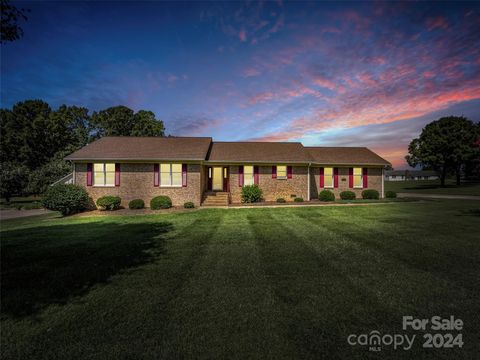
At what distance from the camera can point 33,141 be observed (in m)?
34.0

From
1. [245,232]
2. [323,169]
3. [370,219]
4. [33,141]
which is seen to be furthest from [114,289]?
[33,141]

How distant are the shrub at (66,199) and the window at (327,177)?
64.5 ft

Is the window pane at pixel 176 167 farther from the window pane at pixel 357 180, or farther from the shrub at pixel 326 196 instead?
the window pane at pixel 357 180


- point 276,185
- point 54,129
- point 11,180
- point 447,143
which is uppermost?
point 54,129

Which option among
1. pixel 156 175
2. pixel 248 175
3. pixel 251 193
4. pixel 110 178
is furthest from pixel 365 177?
pixel 110 178

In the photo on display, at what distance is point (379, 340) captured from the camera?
308cm

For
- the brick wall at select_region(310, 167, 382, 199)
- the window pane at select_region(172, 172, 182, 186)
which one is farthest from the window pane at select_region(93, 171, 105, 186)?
the brick wall at select_region(310, 167, 382, 199)

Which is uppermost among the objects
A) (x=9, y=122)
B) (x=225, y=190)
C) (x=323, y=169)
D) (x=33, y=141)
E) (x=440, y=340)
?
(x=9, y=122)

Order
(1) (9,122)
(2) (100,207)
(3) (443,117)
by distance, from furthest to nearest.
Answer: (3) (443,117) < (1) (9,122) < (2) (100,207)

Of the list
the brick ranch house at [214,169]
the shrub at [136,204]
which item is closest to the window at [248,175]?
the brick ranch house at [214,169]

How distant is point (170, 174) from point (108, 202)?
4.63 metres

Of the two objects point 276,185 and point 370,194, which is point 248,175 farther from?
point 370,194

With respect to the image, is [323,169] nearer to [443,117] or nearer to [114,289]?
[114,289]

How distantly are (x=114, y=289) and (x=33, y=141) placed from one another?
42121 millimetres
